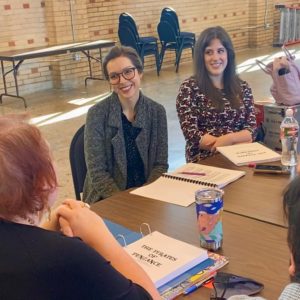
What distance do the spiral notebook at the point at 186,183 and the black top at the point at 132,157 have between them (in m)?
0.34

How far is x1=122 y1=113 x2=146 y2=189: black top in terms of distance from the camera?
2.47 meters

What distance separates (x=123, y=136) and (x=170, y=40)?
6278mm

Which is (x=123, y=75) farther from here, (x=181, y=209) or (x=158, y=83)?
(x=158, y=83)

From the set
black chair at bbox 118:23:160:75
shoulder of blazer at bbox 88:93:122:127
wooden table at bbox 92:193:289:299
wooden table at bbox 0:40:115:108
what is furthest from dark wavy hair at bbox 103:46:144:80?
black chair at bbox 118:23:160:75

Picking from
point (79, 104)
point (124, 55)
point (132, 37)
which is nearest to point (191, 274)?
point (124, 55)

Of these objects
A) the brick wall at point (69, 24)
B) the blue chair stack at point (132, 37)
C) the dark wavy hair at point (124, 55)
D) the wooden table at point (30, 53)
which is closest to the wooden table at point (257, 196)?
the dark wavy hair at point (124, 55)

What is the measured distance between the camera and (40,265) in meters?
→ 0.96

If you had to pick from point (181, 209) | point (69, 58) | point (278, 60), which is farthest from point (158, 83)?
point (181, 209)

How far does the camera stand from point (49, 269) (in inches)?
37.9

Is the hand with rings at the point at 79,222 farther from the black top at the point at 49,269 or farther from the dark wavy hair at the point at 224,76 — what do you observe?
the dark wavy hair at the point at 224,76

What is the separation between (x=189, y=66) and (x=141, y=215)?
7.68m

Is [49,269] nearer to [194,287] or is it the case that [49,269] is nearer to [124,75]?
[194,287]

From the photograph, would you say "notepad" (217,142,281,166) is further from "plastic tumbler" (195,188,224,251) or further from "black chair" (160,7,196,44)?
"black chair" (160,7,196,44)

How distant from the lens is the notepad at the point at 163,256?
1372mm
